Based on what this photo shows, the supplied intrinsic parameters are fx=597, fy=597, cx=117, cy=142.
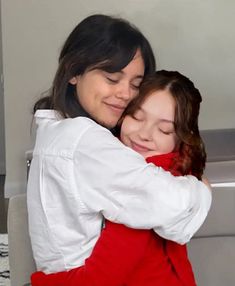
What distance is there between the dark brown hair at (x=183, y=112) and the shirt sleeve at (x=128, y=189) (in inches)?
6.3

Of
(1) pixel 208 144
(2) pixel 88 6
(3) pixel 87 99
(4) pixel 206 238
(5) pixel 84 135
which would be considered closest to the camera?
(5) pixel 84 135

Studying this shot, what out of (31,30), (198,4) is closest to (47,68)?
(31,30)

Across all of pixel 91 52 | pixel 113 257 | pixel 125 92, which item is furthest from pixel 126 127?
pixel 113 257

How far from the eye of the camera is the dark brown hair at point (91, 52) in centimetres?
125

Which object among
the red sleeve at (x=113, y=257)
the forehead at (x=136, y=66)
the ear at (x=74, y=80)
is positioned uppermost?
the forehead at (x=136, y=66)

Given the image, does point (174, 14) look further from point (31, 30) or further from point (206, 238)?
point (206, 238)

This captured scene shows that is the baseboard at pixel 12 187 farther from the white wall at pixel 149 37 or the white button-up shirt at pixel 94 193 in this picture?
the white button-up shirt at pixel 94 193

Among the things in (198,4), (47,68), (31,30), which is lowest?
(47,68)

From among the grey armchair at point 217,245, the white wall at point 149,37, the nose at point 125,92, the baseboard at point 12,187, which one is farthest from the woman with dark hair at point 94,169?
the baseboard at point 12,187

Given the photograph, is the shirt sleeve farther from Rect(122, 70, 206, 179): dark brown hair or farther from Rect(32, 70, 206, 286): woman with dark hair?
Rect(122, 70, 206, 179): dark brown hair

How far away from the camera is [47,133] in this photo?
1188mm

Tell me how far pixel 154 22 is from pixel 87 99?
270 centimetres

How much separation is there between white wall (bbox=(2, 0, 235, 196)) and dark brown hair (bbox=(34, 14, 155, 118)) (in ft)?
8.46

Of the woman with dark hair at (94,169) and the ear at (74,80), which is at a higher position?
the ear at (74,80)
